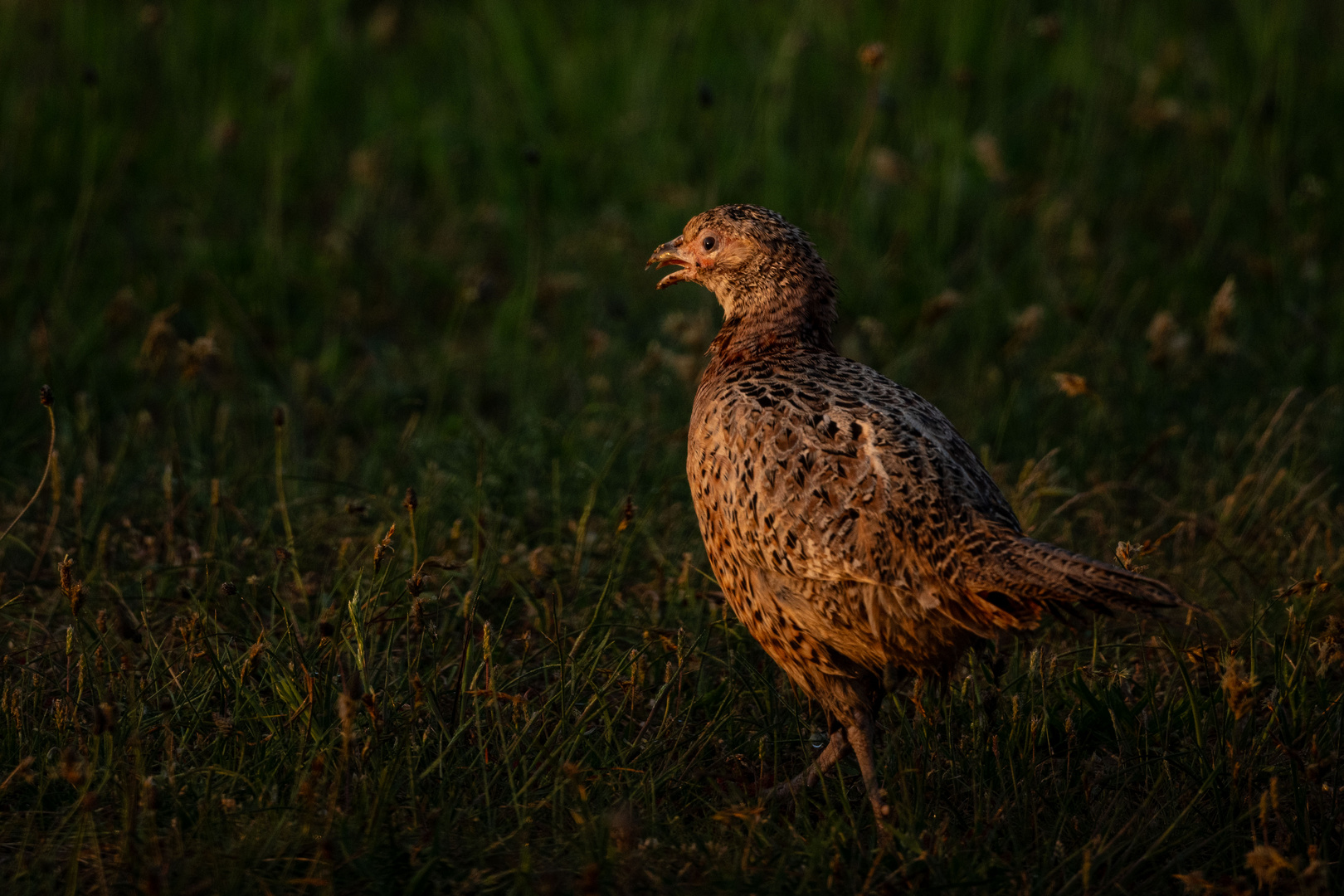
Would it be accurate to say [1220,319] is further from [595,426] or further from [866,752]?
[866,752]

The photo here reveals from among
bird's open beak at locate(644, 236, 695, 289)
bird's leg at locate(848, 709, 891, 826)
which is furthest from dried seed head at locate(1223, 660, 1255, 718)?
bird's open beak at locate(644, 236, 695, 289)

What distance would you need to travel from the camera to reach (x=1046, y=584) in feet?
10.3

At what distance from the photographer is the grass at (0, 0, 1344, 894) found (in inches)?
129

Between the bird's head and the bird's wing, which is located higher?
the bird's head

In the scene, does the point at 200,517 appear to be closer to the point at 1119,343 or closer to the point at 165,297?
the point at 165,297

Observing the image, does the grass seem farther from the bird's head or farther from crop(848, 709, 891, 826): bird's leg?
the bird's head

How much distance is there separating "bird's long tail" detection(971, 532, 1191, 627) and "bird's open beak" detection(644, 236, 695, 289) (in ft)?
5.28

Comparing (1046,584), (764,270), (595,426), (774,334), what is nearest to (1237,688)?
(1046,584)

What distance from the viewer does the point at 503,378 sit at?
6520 millimetres

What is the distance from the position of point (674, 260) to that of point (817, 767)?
1.78 m

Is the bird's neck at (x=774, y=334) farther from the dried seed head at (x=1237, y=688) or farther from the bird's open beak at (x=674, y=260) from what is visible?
the dried seed head at (x=1237, y=688)

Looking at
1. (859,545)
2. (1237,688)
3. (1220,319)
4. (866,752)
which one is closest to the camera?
(1237,688)

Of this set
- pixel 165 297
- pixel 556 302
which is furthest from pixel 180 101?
pixel 556 302

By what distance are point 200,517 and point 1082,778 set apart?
115 inches
